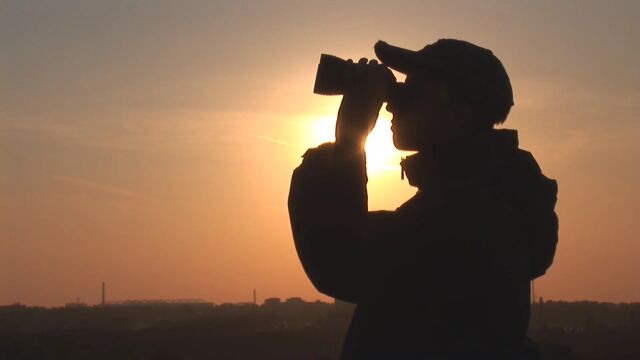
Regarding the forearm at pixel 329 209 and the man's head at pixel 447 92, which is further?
the man's head at pixel 447 92

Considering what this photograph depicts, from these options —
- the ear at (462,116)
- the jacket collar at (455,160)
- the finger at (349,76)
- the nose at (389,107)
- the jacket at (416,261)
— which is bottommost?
the jacket at (416,261)

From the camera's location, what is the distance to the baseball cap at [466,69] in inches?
120

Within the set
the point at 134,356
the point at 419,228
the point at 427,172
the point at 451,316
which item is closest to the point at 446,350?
the point at 451,316

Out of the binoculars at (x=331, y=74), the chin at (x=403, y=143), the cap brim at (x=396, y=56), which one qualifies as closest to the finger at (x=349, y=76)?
the binoculars at (x=331, y=74)

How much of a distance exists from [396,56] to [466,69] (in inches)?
7.7

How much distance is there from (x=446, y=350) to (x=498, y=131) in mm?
653

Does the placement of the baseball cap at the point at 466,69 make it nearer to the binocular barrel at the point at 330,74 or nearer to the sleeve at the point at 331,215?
the binocular barrel at the point at 330,74

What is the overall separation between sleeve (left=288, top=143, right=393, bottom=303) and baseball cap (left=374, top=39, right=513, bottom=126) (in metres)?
0.34

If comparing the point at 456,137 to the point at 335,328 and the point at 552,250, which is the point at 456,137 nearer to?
the point at 552,250

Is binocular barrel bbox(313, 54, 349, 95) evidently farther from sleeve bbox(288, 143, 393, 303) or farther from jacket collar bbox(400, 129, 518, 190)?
jacket collar bbox(400, 129, 518, 190)

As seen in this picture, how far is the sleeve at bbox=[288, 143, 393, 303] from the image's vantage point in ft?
9.42

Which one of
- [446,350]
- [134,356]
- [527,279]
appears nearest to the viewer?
[446,350]

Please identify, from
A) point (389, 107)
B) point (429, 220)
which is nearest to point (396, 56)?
point (389, 107)

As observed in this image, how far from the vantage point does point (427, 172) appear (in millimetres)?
3111
